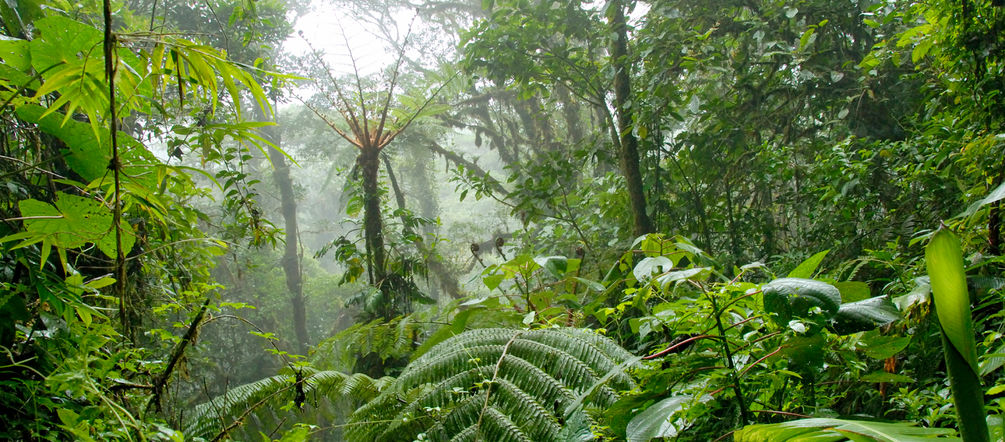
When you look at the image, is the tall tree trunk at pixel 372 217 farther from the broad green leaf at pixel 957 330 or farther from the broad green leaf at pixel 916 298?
the broad green leaf at pixel 957 330

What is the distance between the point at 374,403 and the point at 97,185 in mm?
654

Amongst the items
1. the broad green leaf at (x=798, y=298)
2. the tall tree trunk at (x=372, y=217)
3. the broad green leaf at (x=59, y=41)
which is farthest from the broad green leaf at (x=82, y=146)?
the tall tree trunk at (x=372, y=217)

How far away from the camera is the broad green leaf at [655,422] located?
1.98ft

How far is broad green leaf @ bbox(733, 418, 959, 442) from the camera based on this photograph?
44cm

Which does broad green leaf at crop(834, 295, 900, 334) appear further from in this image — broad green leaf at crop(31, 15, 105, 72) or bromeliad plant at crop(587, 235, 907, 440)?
broad green leaf at crop(31, 15, 105, 72)

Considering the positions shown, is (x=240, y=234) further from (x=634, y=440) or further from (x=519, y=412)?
(x=634, y=440)

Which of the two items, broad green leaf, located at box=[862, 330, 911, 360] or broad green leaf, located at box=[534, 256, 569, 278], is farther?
broad green leaf, located at box=[534, 256, 569, 278]

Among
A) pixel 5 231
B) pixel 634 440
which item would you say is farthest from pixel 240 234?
pixel 634 440

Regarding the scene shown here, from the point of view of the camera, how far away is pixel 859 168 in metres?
2.32

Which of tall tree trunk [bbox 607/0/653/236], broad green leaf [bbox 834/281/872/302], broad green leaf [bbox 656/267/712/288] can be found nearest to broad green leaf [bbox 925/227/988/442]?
broad green leaf [bbox 656/267/712/288]

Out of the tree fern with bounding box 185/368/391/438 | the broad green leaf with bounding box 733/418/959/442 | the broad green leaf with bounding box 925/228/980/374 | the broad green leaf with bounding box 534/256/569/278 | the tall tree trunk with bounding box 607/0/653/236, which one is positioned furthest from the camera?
the tall tree trunk with bounding box 607/0/653/236

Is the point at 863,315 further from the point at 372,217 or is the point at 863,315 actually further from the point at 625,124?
the point at 372,217

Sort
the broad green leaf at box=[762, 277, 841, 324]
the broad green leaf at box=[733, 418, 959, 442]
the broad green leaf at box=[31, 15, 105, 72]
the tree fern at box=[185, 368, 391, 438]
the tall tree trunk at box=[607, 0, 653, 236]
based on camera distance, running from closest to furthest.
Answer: the broad green leaf at box=[733, 418, 959, 442], the broad green leaf at box=[762, 277, 841, 324], the broad green leaf at box=[31, 15, 105, 72], the tree fern at box=[185, 368, 391, 438], the tall tree trunk at box=[607, 0, 653, 236]

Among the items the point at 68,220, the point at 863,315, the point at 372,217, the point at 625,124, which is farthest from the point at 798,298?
the point at 372,217
